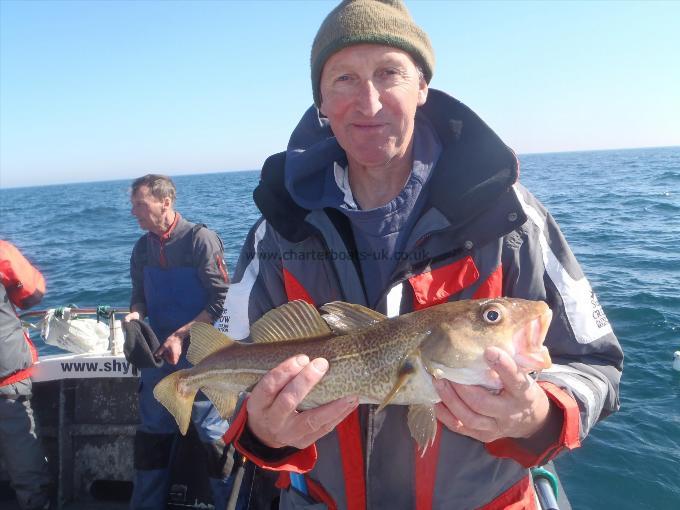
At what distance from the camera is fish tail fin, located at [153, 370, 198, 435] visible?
320 cm

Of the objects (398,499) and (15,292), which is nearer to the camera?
(398,499)

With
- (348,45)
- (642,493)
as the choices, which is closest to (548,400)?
(348,45)

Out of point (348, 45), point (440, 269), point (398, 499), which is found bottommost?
point (398, 499)

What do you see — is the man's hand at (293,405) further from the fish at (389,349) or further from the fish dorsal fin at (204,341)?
the fish dorsal fin at (204,341)

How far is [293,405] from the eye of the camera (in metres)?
2.40

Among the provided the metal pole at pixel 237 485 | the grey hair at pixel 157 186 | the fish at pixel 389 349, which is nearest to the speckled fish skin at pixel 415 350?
the fish at pixel 389 349

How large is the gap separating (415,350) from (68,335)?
21.1 feet

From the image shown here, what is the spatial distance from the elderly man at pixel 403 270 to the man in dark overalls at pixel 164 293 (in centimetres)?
339

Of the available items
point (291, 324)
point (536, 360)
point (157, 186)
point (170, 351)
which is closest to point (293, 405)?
point (291, 324)

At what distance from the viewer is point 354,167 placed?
3018 mm

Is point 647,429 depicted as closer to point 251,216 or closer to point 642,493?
point 642,493

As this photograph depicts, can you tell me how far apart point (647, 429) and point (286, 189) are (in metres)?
6.56

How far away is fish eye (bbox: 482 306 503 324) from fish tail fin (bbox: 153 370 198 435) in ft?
6.28

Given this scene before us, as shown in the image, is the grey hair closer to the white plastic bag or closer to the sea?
the white plastic bag
